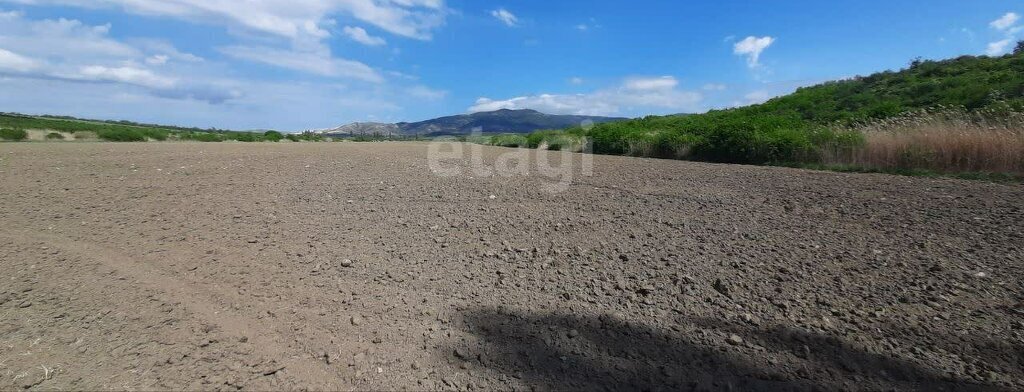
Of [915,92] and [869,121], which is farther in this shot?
[915,92]

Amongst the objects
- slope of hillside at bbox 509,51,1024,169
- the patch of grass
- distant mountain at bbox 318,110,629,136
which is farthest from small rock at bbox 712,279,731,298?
distant mountain at bbox 318,110,629,136

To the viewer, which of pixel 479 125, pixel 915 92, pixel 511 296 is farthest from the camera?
pixel 479 125

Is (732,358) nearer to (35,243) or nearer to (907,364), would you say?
(907,364)

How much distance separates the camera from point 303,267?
345cm

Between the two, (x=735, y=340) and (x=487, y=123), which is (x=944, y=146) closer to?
(x=735, y=340)

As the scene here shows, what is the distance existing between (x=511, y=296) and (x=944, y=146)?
1041 cm

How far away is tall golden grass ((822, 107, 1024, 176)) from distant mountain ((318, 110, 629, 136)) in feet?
81.0

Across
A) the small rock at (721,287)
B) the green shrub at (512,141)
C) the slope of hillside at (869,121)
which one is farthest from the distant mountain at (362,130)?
the small rock at (721,287)

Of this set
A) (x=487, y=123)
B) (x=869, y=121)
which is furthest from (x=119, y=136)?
(x=487, y=123)

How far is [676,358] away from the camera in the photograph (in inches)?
88.1

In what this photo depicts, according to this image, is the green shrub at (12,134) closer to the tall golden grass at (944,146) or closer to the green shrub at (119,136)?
the green shrub at (119,136)

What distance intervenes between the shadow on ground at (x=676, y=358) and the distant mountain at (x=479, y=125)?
33.1 metres

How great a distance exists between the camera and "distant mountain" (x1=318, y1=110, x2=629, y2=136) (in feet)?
137

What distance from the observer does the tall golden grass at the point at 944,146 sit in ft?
26.9
